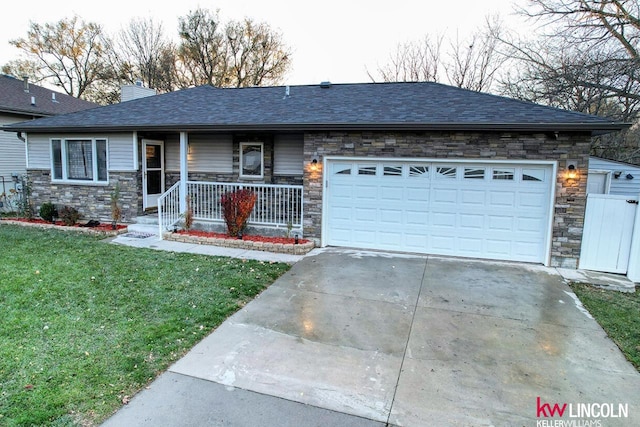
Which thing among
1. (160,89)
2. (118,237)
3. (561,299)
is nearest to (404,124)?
(561,299)

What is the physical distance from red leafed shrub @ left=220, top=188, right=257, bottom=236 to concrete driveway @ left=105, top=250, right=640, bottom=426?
2987 millimetres

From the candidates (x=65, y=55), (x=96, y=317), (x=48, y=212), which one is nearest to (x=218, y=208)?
(x=48, y=212)

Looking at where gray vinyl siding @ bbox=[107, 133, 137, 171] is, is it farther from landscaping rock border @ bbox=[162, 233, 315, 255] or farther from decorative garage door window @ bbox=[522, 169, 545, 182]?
decorative garage door window @ bbox=[522, 169, 545, 182]

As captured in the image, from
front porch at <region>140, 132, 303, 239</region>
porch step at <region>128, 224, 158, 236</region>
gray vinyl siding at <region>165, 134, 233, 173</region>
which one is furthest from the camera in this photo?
gray vinyl siding at <region>165, 134, 233, 173</region>

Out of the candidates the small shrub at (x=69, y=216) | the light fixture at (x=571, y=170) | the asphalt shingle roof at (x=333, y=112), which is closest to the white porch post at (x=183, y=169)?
the asphalt shingle roof at (x=333, y=112)

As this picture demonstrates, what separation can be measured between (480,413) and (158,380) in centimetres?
261

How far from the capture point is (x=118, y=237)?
338 inches

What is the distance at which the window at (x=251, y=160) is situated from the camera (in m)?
10.1

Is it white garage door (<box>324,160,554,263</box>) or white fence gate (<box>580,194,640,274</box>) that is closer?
white fence gate (<box>580,194,640,274</box>)

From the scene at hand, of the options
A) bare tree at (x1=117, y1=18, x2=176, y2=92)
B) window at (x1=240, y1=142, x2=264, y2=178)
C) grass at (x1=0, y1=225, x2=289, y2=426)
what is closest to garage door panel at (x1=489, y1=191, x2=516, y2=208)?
grass at (x1=0, y1=225, x2=289, y2=426)

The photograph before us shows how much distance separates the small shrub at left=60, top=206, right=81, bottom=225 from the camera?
9.49 metres

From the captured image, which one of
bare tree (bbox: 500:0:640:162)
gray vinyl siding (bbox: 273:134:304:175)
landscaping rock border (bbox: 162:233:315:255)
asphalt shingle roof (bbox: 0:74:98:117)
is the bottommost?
landscaping rock border (bbox: 162:233:315:255)

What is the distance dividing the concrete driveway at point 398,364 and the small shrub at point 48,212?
25.8ft

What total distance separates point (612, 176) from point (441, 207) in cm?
738
